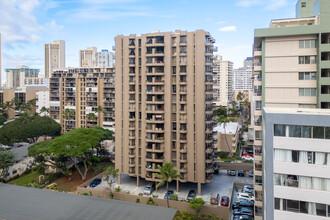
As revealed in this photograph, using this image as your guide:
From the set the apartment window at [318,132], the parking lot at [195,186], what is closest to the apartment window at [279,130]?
the apartment window at [318,132]

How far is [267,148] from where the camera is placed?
961 inches

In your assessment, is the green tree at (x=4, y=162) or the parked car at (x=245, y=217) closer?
the parked car at (x=245, y=217)

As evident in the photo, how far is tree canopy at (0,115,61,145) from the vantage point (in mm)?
76250

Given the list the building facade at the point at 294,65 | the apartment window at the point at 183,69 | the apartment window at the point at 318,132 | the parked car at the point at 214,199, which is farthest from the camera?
the apartment window at the point at 183,69

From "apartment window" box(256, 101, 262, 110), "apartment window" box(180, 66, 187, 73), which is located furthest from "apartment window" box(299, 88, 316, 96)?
"apartment window" box(180, 66, 187, 73)

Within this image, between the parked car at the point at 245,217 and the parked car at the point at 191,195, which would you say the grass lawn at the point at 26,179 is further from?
the parked car at the point at 245,217

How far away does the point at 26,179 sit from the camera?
192 feet

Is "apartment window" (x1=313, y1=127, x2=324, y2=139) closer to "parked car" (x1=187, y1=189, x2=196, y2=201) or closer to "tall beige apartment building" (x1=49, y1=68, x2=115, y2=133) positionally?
"parked car" (x1=187, y1=189, x2=196, y2=201)

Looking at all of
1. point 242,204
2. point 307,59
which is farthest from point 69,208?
point 307,59

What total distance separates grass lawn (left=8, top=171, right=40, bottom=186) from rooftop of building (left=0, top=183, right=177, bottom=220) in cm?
1939

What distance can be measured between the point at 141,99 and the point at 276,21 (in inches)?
1054

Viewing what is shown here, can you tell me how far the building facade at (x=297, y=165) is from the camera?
2295 cm

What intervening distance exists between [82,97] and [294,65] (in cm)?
7541

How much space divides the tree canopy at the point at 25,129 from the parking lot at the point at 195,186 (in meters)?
37.3
